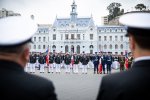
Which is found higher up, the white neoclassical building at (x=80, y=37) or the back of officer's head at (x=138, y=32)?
the back of officer's head at (x=138, y=32)

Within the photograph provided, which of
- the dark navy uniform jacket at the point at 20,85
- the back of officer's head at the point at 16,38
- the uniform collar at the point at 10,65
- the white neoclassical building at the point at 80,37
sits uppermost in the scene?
the back of officer's head at the point at 16,38

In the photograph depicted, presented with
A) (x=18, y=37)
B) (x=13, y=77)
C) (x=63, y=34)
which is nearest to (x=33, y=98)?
(x=13, y=77)

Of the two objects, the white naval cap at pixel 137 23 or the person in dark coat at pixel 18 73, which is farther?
the white naval cap at pixel 137 23

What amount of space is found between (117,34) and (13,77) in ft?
379

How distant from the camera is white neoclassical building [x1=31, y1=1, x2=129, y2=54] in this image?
11512cm

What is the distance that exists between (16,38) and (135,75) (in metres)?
0.97

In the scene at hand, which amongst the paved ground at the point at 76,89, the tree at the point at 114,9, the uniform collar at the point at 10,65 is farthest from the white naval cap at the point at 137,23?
the tree at the point at 114,9

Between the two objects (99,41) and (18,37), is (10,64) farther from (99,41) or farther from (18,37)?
(99,41)

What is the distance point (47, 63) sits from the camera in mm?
30734

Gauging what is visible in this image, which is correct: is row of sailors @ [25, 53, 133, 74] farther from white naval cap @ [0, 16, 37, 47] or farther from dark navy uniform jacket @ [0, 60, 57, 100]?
dark navy uniform jacket @ [0, 60, 57, 100]

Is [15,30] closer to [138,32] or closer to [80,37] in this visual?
[138,32]

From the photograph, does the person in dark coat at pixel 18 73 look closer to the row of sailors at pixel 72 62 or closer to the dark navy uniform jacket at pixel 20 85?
the dark navy uniform jacket at pixel 20 85

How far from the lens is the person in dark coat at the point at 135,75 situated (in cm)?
306

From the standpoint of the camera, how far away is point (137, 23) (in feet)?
10.5
